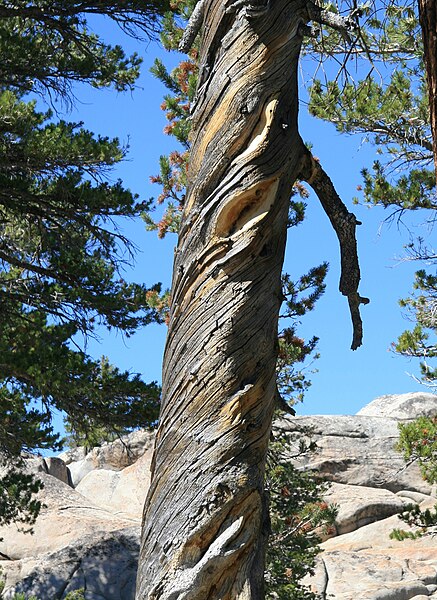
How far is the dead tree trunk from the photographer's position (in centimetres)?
301

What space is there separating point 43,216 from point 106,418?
272 centimetres

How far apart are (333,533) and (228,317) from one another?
17979 mm

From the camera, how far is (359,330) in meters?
4.21

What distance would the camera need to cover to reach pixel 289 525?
1037 cm

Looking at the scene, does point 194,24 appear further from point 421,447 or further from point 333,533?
point 333,533

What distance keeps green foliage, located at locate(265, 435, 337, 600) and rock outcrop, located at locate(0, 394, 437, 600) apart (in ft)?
2.19

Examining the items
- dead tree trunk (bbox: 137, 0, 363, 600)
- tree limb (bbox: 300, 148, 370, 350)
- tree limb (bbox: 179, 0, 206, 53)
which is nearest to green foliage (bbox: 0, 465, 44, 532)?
tree limb (bbox: 300, 148, 370, 350)

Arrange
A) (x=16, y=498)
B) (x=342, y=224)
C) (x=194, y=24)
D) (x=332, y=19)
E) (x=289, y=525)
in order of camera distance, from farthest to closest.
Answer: (x=16, y=498), (x=289, y=525), (x=194, y=24), (x=342, y=224), (x=332, y=19)

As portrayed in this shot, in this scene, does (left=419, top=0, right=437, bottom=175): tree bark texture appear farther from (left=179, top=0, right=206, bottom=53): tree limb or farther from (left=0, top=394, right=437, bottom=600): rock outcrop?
(left=0, top=394, right=437, bottom=600): rock outcrop

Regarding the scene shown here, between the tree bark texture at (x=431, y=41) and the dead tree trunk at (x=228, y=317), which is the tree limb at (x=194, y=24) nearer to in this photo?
the dead tree trunk at (x=228, y=317)

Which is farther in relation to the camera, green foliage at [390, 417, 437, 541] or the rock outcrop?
the rock outcrop

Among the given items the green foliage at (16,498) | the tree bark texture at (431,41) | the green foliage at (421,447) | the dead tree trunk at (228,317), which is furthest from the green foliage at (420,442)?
the tree bark texture at (431,41)

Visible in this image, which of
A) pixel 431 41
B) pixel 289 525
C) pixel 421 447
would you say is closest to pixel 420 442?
pixel 421 447

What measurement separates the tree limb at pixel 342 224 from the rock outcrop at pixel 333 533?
698 cm
